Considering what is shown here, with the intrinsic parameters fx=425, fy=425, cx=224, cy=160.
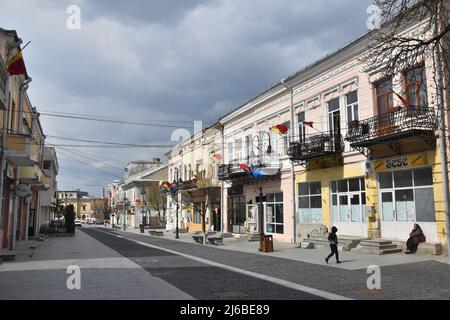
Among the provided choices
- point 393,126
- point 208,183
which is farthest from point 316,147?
point 208,183

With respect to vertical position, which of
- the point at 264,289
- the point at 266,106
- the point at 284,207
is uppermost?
the point at 266,106

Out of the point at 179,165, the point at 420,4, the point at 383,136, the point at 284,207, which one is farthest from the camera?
the point at 179,165

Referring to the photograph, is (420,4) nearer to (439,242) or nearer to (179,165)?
(439,242)

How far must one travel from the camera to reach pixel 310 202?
2384 centimetres

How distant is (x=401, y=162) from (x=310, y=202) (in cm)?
700

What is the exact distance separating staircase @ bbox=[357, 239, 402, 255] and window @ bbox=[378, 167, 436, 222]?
3.75 ft

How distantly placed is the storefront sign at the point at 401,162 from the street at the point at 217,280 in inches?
149

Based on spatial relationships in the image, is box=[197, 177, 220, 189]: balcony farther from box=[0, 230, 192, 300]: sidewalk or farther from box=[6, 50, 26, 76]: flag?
box=[6, 50, 26, 76]: flag

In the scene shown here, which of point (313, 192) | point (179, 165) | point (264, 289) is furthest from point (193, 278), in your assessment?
point (179, 165)

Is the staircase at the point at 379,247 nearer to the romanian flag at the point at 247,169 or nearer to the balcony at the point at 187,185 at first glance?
the romanian flag at the point at 247,169

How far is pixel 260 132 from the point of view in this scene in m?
29.5

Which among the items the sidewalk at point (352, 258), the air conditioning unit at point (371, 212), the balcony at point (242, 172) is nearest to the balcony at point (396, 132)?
the air conditioning unit at point (371, 212)

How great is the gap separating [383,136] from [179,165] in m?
33.5

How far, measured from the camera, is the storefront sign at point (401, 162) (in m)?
16.8
